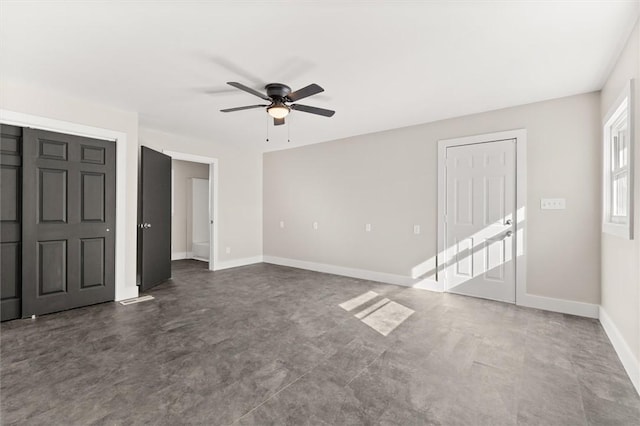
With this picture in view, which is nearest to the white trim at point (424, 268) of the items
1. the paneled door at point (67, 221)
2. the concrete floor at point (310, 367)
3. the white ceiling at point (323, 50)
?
the concrete floor at point (310, 367)

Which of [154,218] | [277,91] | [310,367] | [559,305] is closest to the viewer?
[310,367]

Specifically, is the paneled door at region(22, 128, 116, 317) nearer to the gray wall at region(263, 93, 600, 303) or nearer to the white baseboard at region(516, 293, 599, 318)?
the gray wall at region(263, 93, 600, 303)

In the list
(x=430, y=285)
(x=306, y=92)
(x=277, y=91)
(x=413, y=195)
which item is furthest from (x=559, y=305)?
(x=277, y=91)

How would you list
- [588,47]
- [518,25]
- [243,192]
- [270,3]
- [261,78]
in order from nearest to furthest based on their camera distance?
[270,3]
[518,25]
[588,47]
[261,78]
[243,192]

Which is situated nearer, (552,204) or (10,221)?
(10,221)

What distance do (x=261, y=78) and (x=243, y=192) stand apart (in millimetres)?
3791

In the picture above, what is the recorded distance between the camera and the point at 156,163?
183 inches

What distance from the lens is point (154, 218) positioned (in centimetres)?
462

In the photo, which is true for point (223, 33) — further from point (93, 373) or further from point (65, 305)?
point (65, 305)

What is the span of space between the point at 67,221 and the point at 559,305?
5871 millimetres

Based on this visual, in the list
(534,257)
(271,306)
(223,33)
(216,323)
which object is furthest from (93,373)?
(534,257)

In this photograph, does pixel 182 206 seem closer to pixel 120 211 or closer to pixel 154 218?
pixel 154 218

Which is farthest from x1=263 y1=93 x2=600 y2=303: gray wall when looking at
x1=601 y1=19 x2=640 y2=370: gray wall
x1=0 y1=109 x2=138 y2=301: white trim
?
x1=0 y1=109 x2=138 y2=301: white trim

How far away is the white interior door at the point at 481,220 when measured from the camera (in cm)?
382
